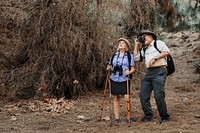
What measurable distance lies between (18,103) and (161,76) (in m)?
3.52

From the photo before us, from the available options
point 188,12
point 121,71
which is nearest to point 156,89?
point 121,71

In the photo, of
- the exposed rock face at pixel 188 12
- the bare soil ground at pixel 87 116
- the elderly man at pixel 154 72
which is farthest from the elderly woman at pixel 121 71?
the exposed rock face at pixel 188 12

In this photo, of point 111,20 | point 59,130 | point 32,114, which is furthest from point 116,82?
point 111,20

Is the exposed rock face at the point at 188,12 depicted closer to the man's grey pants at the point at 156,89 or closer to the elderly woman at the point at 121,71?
the man's grey pants at the point at 156,89

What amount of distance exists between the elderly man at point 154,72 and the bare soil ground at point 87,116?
293 millimetres

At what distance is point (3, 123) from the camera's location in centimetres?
714

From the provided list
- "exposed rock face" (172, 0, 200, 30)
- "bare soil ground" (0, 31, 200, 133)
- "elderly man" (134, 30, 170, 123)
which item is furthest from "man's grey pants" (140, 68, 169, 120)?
"exposed rock face" (172, 0, 200, 30)

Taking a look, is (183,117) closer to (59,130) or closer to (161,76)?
(161,76)

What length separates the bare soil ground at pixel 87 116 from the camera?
259 inches

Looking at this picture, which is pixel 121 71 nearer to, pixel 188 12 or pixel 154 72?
pixel 154 72

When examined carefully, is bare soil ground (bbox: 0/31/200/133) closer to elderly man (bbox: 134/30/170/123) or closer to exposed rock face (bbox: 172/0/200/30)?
elderly man (bbox: 134/30/170/123)

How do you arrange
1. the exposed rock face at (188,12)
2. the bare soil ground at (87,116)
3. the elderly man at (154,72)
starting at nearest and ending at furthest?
1. the bare soil ground at (87,116)
2. the elderly man at (154,72)
3. the exposed rock face at (188,12)

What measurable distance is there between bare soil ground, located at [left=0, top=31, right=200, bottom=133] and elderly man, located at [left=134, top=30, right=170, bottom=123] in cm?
29

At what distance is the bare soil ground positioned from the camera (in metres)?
6.57
